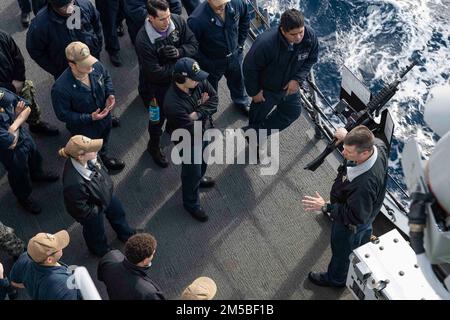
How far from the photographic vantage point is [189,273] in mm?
8031

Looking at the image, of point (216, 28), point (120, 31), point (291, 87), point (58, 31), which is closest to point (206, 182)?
point (291, 87)

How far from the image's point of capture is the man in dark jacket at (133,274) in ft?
19.5

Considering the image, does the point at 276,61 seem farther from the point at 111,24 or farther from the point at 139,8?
the point at 111,24

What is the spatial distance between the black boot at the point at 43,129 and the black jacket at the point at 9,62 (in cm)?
90

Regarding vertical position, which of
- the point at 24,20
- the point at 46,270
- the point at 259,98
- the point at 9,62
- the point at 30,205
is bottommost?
the point at 30,205

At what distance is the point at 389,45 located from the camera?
13828mm

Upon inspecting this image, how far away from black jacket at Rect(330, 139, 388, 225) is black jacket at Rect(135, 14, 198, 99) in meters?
2.69

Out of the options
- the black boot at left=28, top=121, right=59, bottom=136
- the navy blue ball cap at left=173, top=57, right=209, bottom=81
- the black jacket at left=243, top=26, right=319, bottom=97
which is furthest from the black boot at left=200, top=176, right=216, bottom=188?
the black boot at left=28, top=121, right=59, bottom=136

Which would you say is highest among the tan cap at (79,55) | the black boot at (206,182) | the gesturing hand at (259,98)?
the tan cap at (79,55)

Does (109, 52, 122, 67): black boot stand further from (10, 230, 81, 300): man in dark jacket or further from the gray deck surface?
(10, 230, 81, 300): man in dark jacket

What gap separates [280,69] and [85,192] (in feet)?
10.1

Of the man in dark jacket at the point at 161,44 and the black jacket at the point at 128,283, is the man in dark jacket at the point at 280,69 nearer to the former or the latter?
the man in dark jacket at the point at 161,44

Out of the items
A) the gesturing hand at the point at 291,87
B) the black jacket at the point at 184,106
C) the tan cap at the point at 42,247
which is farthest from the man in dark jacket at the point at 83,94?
the gesturing hand at the point at 291,87

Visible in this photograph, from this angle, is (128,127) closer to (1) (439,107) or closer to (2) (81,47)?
(2) (81,47)
